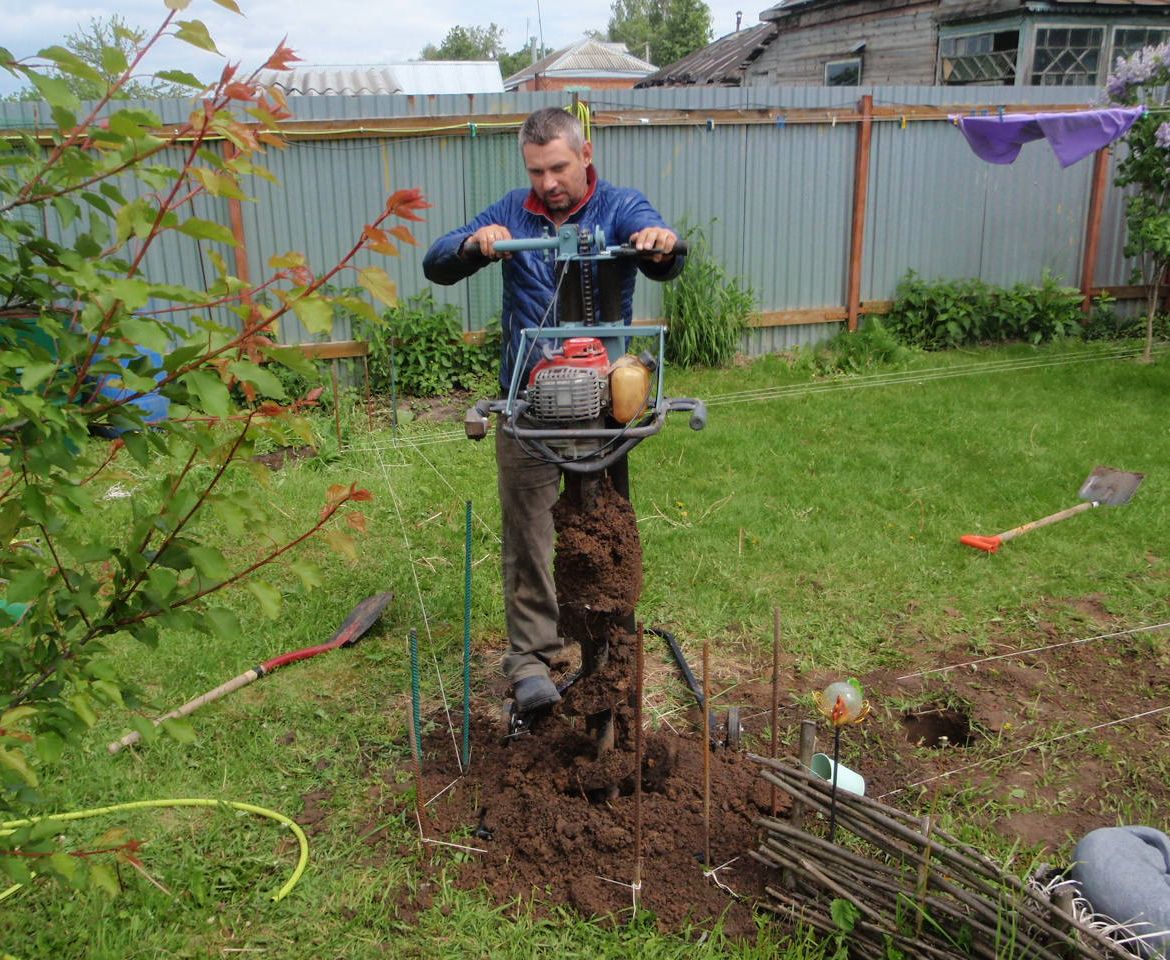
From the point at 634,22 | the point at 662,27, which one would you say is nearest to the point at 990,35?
the point at 662,27

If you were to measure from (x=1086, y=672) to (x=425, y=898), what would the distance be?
274cm

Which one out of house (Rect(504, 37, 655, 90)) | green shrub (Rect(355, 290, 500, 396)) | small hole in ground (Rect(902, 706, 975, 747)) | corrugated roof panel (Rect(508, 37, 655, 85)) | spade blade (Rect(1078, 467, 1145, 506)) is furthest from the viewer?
corrugated roof panel (Rect(508, 37, 655, 85))

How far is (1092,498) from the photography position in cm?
578

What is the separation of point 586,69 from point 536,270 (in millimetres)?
48182

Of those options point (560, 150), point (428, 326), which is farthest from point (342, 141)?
point (560, 150)

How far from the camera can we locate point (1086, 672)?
4.09 meters

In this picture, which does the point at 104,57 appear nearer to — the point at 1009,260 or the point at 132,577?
the point at 132,577

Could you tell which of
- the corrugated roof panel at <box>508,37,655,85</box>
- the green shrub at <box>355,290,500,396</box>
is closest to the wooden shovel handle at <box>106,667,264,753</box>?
the green shrub at <box>355,290,500,396</box>

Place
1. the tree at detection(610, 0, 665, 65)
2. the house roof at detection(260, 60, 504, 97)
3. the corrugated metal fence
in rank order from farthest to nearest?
1. the tree at detection(610, 0, 665, 65)
2. the house roof at detection(260, 60, 504, 97)
3. the corrugated metal fence

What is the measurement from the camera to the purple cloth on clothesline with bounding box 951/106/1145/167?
7816 mm

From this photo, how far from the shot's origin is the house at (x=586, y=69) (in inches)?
1657

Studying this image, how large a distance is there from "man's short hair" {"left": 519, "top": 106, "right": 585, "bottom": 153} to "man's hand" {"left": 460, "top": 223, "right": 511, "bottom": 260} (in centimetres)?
34

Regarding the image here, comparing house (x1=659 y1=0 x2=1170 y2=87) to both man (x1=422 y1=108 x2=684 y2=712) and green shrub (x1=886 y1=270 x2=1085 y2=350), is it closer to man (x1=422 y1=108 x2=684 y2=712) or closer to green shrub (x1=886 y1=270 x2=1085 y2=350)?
green shrub (x1=886 y1=270 x2=1085 y2=350)

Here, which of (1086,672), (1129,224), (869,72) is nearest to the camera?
(1086,672)
